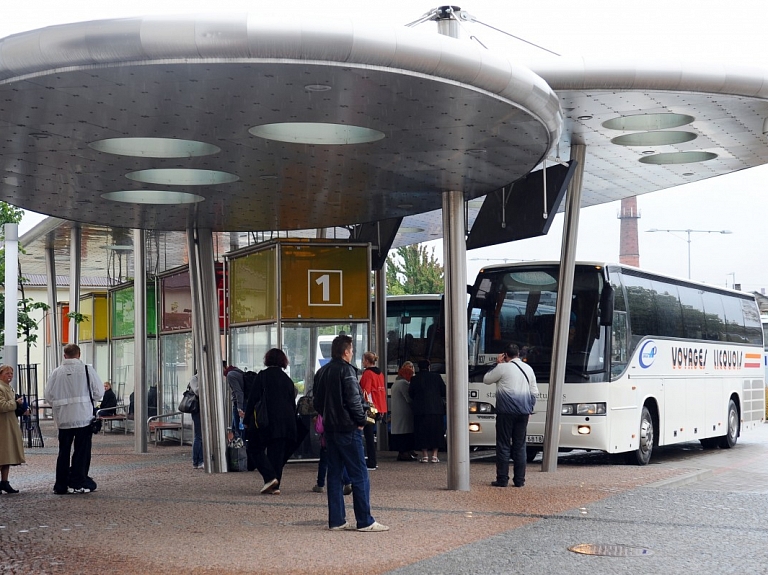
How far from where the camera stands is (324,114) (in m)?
9.65

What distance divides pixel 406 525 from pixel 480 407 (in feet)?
25.9

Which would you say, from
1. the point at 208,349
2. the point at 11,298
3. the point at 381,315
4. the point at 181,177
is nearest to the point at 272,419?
the point at 181,177

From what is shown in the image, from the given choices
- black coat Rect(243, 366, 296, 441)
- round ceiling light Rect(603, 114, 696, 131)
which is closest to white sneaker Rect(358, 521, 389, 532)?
black coat Rect(243, 366, 296, 441)

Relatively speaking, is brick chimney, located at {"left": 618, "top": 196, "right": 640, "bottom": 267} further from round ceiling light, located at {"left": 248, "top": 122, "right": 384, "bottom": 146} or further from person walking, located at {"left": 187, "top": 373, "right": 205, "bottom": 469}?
round ceiling light, located at {"left": 248, "top": 122, "right": 384, "bottom": 146}

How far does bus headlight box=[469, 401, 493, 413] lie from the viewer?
17906 millimetres

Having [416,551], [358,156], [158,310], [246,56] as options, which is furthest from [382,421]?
[246,56]

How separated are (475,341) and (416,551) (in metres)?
9.84

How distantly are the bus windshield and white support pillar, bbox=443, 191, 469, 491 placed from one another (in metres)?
4.07

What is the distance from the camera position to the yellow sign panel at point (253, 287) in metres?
17.1

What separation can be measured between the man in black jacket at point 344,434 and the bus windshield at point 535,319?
7.68 m

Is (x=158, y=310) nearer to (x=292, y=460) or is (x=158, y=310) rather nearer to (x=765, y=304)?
(x=292, y=460)

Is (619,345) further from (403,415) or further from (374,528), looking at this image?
(374,528)

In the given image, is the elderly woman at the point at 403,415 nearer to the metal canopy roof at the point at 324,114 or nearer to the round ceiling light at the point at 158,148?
the metal canopy roof at the point at 324,114

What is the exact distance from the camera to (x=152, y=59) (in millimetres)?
7883
